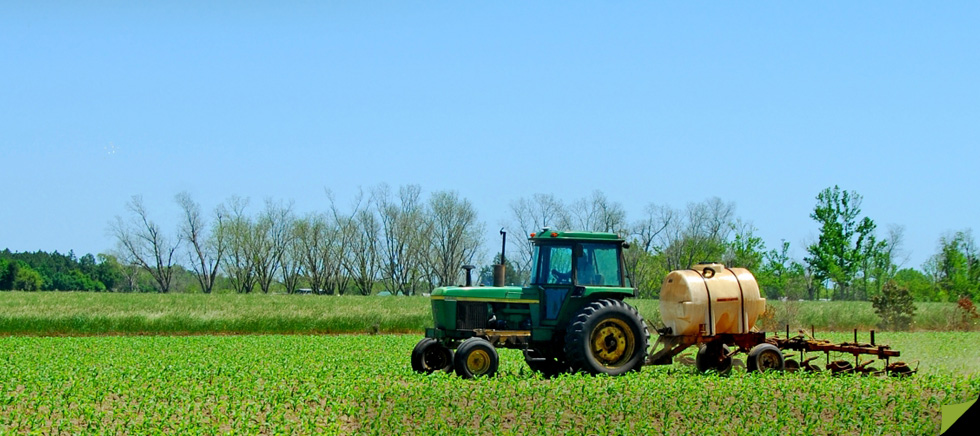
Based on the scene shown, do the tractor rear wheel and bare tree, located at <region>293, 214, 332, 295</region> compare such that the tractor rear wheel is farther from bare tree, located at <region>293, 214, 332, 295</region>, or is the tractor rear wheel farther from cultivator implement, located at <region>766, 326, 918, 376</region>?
bare tree, located at <region>293, 214, 332, 295</region>

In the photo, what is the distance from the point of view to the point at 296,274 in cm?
7169

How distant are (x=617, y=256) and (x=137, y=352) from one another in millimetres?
12230

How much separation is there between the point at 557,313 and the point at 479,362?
1.64 m

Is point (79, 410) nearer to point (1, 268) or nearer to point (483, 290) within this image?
point (483, 290)

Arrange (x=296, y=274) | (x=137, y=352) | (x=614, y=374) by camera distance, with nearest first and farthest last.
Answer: (x=614, y=374)
(x=137, y=352)
(x=296, y=274)

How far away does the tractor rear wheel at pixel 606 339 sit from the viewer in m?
13.3

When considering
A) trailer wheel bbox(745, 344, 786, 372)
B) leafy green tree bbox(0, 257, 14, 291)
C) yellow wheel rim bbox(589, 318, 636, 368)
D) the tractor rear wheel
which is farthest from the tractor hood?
leafy green tree bbox(0, 257, 14, 291)

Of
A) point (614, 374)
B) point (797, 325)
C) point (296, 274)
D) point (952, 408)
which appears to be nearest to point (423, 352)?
point (614, 374)

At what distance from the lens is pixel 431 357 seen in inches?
572

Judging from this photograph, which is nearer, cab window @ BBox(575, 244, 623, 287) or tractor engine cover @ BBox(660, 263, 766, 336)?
cab window @ BBox(575, 244, 623, 287)

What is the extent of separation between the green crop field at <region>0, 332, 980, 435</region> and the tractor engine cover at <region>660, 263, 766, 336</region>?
64.8 inches

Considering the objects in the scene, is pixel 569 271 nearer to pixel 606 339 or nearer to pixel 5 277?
pixel 606 339

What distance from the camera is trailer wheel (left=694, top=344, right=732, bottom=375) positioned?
14.8 meters

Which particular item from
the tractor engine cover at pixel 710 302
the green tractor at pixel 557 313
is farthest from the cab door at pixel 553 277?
the tractor engine cover at pixel 710 302
